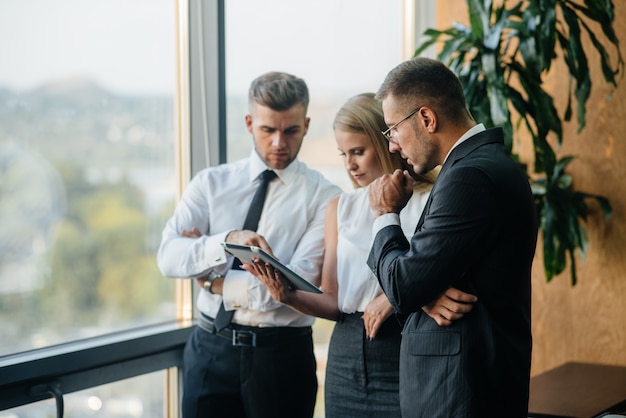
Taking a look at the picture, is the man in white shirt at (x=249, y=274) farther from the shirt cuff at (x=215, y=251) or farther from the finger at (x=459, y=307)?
the finger at (x=459, y=307)

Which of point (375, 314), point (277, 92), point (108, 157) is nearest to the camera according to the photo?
point (375, 314)

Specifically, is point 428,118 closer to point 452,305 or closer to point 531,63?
point 452,305

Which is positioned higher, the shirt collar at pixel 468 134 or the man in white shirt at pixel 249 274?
the shirt collar at pixel 468 134

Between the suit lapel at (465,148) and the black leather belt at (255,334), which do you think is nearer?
the suit lapel at (465,148)

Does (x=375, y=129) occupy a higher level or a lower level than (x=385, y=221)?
higher

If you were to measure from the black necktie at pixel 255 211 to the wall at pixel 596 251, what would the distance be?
1.85 metres

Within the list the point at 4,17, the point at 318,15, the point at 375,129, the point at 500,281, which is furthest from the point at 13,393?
the point at 318,15

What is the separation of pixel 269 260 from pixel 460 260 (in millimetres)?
676

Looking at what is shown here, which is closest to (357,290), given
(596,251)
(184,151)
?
(184,151)

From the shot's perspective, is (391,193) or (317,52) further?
(317,52)

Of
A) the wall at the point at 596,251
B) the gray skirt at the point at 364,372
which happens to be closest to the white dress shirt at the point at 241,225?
the gray skirt at the point at 364,372

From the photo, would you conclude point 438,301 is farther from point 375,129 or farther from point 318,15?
point 318,15

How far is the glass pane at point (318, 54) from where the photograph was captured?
372cm

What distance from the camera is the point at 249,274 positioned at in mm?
2645
